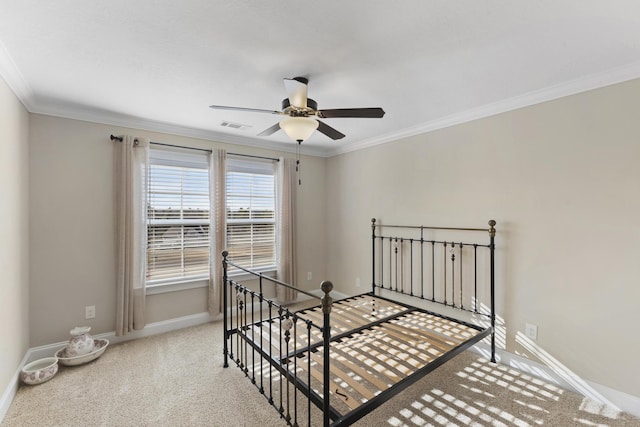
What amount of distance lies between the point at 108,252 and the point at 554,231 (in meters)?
4.12

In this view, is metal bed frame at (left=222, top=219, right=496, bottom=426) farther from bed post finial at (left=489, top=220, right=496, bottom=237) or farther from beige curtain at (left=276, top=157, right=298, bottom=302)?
beige curtain at (left=276, top=157, right=298, bottom=302)

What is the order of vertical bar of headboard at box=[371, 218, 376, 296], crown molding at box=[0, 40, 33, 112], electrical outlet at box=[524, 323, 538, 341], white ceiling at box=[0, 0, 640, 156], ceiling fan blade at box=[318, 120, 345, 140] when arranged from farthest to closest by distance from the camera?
1. vertical bar of headboard at box=[371, 218, 376, 296]
2. electrical outlet at box=[524, 323, 538, 341]
3. ceiling fan blade at box=[318, 120, 345, 140]
4. crown molding at box=[0, 40, 33, 112]
5. white ceiling at box=[0, 0, 640, 156]

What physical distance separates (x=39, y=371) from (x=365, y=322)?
8.90 ft

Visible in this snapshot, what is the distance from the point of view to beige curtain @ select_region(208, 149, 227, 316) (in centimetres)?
353

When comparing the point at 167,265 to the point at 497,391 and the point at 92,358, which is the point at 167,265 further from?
the point at 497,391

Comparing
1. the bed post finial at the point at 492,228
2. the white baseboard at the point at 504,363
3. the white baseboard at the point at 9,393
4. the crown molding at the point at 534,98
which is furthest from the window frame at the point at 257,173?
the bed post finial at the point at 492,228

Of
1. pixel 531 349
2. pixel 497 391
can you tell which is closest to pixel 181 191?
pixel 497 391

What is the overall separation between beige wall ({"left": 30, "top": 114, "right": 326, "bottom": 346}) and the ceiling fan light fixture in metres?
2.01

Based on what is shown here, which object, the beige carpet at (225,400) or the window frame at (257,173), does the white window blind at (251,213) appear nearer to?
the window frame at (257,173)

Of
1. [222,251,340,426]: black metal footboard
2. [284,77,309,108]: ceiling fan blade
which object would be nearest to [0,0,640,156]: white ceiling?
[284,77,309,108]: ceiling fan blade

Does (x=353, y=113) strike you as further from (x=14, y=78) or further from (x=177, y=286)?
(x=177, y=286)

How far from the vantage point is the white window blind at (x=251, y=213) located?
379 cm

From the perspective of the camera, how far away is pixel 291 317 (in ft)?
6.40

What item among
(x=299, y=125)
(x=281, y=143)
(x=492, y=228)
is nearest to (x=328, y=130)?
(x=299, y=125)
